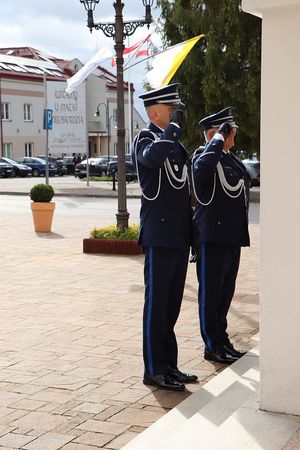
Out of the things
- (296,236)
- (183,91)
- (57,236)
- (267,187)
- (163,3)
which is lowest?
(57,236)

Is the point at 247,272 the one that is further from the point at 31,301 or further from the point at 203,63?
the point at 203,63

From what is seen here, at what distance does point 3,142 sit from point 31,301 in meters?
49.4

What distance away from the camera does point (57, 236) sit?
1435cm

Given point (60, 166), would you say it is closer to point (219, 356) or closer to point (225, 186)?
point (225, 186)

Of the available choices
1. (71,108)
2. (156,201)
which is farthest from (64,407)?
(71,108)

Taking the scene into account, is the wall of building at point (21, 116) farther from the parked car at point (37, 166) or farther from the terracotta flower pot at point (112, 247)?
the terracotta flower pot at point (112, 247)

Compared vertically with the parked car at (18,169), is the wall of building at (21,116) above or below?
above

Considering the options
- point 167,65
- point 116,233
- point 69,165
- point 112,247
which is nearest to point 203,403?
point 167,65

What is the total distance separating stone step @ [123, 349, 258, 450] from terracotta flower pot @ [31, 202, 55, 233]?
9.75 m

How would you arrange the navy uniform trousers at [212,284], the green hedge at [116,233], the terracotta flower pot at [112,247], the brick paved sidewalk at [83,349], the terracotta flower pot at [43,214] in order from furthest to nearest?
the terracotta flower pot at [43,214]
the green hedge at [116,233]
the terracotta flower pot at [112,247]
the navy uniform trousers at [212,284]
the brick paved sidewalk at [83,349]

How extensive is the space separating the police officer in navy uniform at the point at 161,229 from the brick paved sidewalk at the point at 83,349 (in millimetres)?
250

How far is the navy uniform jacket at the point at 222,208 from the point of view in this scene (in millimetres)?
5781

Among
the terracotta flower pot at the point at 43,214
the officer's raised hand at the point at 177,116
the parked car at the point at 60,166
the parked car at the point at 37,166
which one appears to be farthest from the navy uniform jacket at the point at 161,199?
the parked car at the point at 60,166

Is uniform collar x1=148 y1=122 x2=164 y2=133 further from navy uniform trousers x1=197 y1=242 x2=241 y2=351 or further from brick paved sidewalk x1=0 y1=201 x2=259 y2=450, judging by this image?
brick paved sidewalk x1=0 y1=201 x2=259 y2=450
